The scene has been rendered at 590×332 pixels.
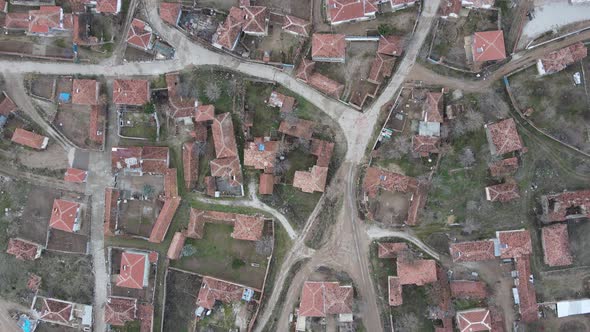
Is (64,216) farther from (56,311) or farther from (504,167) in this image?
(504,167)

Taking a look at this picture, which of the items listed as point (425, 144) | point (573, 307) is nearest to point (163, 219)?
point (425, 144)

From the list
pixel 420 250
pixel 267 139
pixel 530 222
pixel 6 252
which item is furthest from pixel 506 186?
pixel 6 252

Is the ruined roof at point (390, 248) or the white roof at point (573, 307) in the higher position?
the ruined roof at point (390, 248)

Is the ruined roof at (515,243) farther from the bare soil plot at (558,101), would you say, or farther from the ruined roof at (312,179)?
the ruined roof at (312,179)

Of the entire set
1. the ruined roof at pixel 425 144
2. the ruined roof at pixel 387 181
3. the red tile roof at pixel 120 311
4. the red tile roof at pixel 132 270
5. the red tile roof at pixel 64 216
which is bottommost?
the red tile roof at pixel 120 311

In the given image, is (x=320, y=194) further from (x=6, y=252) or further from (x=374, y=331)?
(x=6, y=252)

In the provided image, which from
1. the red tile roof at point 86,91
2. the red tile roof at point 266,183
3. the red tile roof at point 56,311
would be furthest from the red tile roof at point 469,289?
the red tile roof at point 86,91
